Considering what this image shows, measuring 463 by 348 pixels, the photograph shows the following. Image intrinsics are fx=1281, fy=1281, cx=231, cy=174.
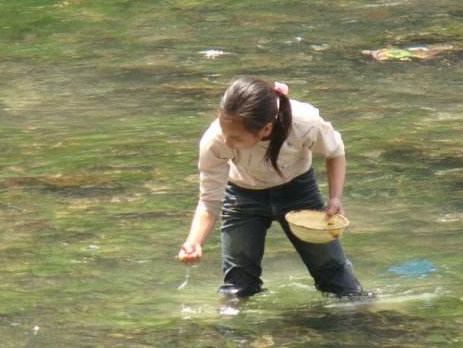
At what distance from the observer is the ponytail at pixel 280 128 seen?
5066 mm

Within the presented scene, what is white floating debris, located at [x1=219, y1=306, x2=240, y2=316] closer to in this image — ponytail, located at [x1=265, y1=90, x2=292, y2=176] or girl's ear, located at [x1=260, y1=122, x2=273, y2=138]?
ponytail, located at [x1=265, y1=90, x2=292, y2=176]

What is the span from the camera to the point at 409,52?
1275 cm

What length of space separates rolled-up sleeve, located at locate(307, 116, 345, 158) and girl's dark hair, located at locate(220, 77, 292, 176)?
189 mm

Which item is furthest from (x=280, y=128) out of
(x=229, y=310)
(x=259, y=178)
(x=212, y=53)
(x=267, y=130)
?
(x=212, y=53)

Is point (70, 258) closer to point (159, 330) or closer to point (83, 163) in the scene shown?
point (159, 330)

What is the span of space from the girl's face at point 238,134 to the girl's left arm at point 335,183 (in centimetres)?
44

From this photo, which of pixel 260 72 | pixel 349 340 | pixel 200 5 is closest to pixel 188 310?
pixel 349 340

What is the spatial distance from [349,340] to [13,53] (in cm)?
907

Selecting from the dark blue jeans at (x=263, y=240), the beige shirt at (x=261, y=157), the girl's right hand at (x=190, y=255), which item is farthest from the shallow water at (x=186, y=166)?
the beige shirt at (x=261, y=157)

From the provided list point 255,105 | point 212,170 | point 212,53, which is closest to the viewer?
point 255,105

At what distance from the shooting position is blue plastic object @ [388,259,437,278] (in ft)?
21.2

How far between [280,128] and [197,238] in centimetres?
61

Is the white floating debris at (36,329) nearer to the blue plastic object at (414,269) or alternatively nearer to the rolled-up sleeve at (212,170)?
the rolled-up sleeve at (212,170)

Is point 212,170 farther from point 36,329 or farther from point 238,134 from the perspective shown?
point 36,329
